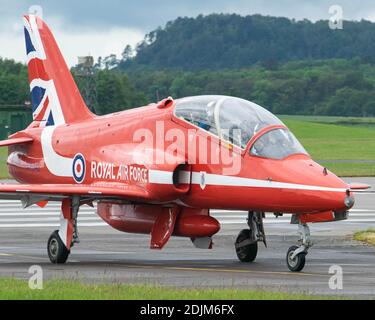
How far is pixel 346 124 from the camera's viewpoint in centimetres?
11206

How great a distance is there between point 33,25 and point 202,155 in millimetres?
6601

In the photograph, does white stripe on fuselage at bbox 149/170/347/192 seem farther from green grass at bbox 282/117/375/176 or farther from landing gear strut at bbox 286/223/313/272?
green grass at bbox 282/117/375/176

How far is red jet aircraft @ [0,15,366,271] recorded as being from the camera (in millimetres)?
18859

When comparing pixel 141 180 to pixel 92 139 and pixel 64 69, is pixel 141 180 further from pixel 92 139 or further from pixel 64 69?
pixel 64 69

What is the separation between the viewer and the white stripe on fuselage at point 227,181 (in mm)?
18516

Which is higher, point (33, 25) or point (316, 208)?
point (33, 25)

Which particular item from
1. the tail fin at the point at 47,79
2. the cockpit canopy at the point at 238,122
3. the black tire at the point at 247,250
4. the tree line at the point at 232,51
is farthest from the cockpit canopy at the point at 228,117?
the tree line at the point at 232,51

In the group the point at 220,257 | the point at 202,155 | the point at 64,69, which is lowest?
the point at 220,257

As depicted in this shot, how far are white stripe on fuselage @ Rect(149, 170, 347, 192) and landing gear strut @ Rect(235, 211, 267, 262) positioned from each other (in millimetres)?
1386

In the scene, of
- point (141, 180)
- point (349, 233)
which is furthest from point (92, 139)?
point (349, 233)

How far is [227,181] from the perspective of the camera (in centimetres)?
1947

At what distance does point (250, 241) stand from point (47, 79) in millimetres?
5946

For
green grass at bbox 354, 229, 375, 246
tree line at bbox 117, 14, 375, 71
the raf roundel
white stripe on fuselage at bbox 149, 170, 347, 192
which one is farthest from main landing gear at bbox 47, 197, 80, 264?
tree line at bbox 117, 14, 375, 71

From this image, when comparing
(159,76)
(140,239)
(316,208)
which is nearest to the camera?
(316,208)
